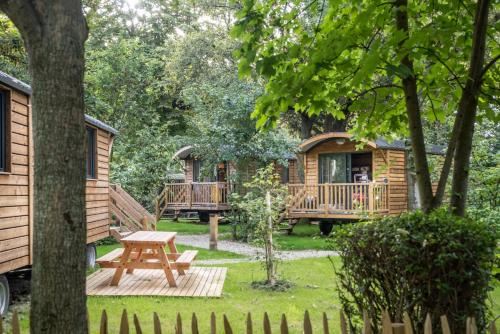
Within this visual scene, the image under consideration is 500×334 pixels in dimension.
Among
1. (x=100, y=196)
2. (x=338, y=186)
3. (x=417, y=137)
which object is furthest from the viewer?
(x=338, y=186)

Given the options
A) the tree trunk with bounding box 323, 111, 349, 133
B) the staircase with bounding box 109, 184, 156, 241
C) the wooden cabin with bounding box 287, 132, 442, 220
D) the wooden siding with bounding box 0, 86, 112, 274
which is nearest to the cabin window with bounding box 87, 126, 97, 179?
the staircase with bounding box 109, 184, 156, 241

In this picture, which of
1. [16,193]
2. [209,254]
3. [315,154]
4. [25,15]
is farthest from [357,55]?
[315,154]

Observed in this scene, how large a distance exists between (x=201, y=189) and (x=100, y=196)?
38.5 ft

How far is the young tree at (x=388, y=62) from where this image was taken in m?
4.06

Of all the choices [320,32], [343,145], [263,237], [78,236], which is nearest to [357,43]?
[320,32]

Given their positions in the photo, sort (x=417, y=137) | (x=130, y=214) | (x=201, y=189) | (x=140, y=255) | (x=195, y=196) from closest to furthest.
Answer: (x=417, y=137), (x=140, y=255), (x=130, y=214), (x=201, y=189), (x=195, y=196)

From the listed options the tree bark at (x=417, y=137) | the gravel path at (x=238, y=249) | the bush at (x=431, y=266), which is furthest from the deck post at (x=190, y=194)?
the bush at (x=431, y=266)

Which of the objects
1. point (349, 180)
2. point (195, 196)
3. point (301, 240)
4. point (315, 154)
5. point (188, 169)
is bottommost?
point (301, 240)

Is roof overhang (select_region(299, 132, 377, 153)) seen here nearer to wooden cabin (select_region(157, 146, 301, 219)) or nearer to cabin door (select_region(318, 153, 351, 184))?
cabin door (select_region(318, 153, 351, 184))

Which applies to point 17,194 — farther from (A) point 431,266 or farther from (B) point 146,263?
(A) point 431,266

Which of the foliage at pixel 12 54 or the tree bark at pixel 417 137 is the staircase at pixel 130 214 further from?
the tree bark at pixel 417 137

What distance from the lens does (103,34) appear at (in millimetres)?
30328

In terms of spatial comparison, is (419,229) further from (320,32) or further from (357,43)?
(320,32)

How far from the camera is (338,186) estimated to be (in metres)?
18.1
